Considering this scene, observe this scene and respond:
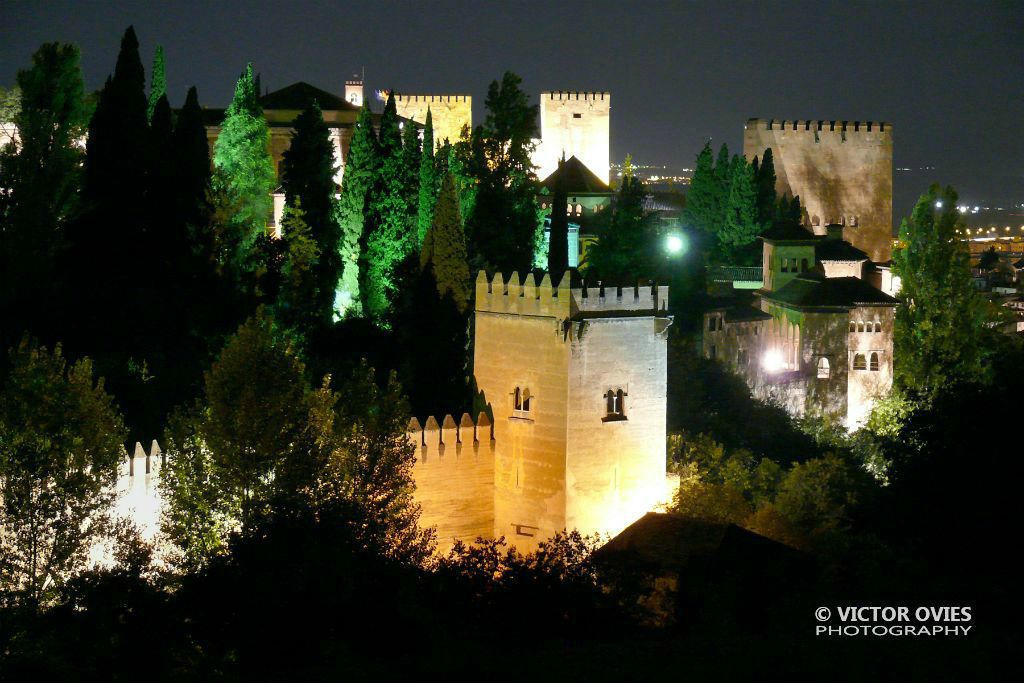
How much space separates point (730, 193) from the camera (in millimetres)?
56562

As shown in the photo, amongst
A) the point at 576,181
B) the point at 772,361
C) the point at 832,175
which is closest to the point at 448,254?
the point at 772,361

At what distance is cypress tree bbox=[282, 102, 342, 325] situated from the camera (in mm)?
34562

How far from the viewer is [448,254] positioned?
31.9 meters

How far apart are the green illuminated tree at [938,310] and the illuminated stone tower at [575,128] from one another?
68.2 ft

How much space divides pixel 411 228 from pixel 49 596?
18.6 meters

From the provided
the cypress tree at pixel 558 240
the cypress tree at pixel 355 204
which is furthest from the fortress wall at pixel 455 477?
the cypress tree at pixel 558 240

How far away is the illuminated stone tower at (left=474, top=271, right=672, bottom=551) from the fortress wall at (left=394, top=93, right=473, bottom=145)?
4307 centimetres

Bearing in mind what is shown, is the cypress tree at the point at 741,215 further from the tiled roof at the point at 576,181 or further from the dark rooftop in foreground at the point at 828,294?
the dark rooftop in foreground at the point at 828,294

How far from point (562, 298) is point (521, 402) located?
6.83ft

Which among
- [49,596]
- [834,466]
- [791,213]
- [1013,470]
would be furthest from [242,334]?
[791,213]

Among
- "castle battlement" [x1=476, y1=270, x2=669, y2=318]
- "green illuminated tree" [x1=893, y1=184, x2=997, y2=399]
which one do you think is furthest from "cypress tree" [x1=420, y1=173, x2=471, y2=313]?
"green illuminated tree" [x1=893, y1=184, x2=997, y2=399]

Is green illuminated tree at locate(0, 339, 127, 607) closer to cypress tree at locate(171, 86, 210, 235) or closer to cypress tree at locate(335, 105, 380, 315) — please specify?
cypress tree at locate(171, 86, 210, 235)

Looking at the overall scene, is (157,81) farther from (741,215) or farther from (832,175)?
(832,175)

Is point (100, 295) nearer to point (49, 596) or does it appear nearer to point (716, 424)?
point (49, 596)
